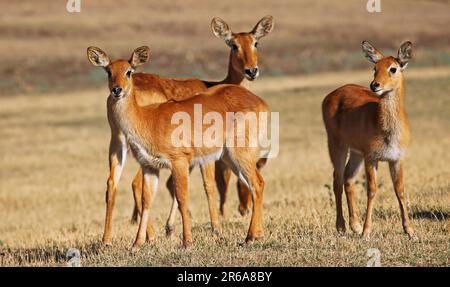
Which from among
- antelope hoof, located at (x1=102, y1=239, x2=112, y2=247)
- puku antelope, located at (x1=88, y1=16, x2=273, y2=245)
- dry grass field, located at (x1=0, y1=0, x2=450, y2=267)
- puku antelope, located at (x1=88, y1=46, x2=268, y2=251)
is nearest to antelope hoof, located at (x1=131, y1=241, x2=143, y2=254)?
puku antelope, located at (x1=88, y1=46, x2=268, y2=251)

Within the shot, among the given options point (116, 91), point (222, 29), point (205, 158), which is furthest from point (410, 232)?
point (222, 29)

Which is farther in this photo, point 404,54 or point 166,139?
point 404,54

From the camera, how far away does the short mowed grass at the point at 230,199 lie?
1025 cm

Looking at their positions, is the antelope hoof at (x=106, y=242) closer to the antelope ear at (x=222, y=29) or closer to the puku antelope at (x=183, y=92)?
the puku antelope at (x=183, y=92)

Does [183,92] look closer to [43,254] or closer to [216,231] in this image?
[216,231]

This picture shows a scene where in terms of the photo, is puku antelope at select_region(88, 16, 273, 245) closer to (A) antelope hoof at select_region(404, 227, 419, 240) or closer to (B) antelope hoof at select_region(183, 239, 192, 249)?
(B) antelope hoof at select_region(183, 239, 192, 249)

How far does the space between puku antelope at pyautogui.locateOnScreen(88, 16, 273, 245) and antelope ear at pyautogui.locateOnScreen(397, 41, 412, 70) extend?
2.74m

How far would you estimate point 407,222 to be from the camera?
448 inches

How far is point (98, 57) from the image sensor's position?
11430 mm

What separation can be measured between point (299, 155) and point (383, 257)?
1563 cm

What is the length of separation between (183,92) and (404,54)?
135 inches

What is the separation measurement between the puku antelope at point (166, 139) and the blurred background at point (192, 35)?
1267 inches

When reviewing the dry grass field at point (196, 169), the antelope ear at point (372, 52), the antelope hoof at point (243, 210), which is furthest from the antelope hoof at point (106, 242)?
the antelope ear at point (372, 52)

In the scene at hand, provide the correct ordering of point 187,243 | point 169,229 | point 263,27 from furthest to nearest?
point 263,27, point 169,229, point 187,243
